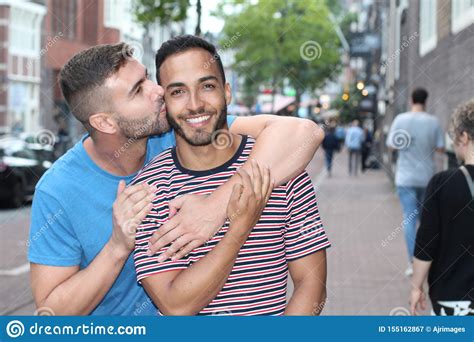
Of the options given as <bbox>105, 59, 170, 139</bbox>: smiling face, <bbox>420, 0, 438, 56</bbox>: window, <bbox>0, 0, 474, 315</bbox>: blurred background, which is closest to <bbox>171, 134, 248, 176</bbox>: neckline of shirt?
<bbox>105, 59, 170, 139</bbox>: smiling face

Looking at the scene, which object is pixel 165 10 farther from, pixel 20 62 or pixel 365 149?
pixel 20 62

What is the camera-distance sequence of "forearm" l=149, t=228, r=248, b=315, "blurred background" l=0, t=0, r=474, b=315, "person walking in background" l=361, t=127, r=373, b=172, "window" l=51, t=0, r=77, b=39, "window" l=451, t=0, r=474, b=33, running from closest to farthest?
"forearm" l=149, t=228, r=248, b=315 → "blurred background" l=0, t=0, r=474, b=315 → "window" l=451, t=0, r=474, b=33 → "person walking in background" l=361, t=127, r=373, b=172 → "window" l=51, t=0, r=77, b=39

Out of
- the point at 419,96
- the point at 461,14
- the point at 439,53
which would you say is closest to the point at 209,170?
the point at 419,96

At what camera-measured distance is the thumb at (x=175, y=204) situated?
2348mm

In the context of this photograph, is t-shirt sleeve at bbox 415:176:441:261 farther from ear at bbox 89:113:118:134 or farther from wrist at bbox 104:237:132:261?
wrist at bbox 104:237:132:261

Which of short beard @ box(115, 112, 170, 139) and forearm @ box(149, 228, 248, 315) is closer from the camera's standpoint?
forearm @ box(149, 228, 248, 315)

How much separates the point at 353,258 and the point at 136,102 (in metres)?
8.04

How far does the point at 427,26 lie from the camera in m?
17.8

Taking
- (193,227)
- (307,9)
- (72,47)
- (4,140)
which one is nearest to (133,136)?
(193,227)

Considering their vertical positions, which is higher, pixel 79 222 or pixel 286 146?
pixel 286 146

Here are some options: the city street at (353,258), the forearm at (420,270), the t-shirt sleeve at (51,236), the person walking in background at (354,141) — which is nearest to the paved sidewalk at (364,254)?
the city street at (353,258)

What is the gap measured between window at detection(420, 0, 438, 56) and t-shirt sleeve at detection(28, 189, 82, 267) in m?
13.9

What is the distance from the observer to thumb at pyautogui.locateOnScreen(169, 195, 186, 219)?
7.70ft

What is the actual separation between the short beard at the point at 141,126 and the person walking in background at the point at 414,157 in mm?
5607
